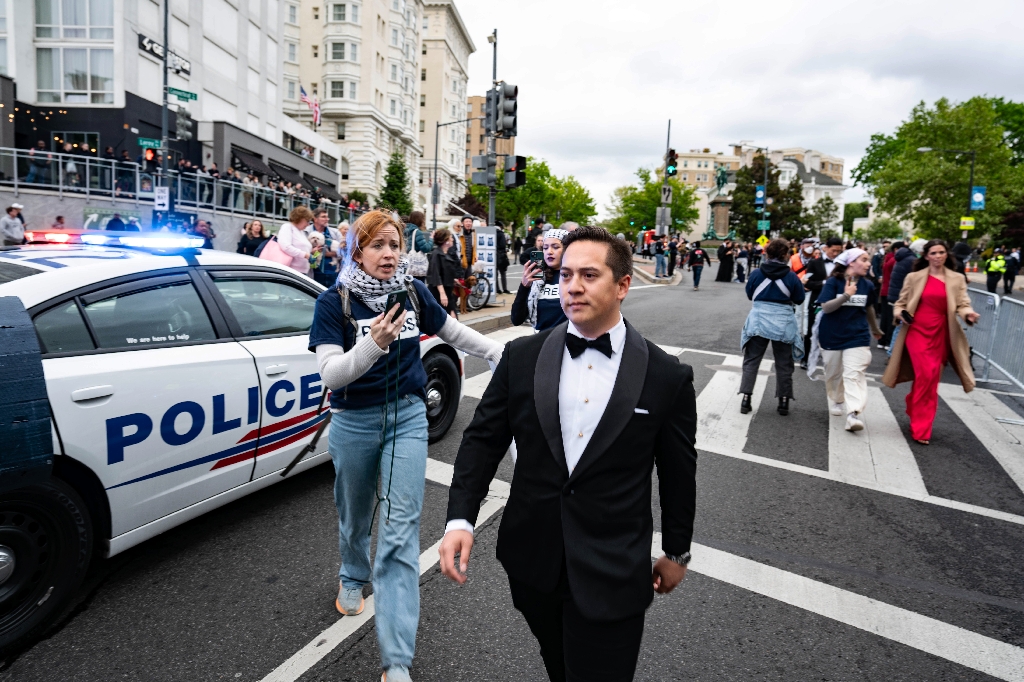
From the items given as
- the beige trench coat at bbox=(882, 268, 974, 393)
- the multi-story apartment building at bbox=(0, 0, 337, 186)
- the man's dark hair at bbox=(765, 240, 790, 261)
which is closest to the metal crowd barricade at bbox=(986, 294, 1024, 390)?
the beige trench coat at bbox=(882, 268, 974, 393)

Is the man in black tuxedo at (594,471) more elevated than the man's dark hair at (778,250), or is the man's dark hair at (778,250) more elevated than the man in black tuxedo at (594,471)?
the man's dark hair at (778,250)

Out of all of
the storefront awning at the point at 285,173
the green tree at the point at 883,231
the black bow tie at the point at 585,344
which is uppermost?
the green tree at the point at 883,231

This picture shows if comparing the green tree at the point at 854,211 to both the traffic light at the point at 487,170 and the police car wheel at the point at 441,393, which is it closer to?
the traffic light at the point at 487,170

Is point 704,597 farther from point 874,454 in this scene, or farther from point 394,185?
point 394,185

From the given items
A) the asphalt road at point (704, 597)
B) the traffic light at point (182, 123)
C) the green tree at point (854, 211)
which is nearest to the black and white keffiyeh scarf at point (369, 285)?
the asphalt road at point (704, 597)

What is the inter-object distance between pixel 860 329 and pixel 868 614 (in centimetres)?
420

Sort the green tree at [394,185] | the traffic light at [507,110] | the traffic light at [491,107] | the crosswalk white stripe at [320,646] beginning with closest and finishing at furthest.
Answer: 1. the crosswalk white stripe at [320,646]
2. the traffic light at [507,110]
3. the traffic light at [491,107]
4. the green tree at [394,185]

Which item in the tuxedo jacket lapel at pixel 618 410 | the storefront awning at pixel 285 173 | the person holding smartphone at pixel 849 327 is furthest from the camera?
the storefront awning at pixel 285 173

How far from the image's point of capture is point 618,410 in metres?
1.84

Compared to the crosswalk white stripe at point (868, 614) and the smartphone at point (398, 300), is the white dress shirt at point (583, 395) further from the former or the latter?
the crosswalk white stripe at point (868, 614)

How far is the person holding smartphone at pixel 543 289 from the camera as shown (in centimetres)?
485

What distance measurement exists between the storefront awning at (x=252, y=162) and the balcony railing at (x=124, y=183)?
16.1 metres

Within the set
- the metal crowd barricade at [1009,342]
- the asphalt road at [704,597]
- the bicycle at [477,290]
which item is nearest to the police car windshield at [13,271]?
the asphalt road at [704,597]

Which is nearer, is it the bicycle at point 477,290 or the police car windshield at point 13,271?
the police car windshield at point 13,271
